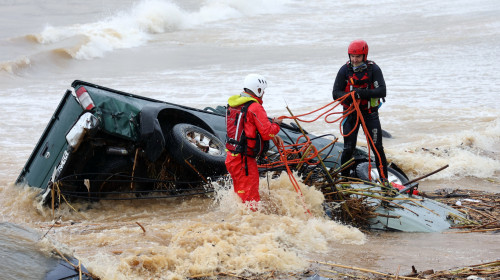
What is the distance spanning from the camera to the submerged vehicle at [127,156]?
614cm

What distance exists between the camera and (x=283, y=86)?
59.5 feet

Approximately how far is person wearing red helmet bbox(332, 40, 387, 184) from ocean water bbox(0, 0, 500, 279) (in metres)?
1.36

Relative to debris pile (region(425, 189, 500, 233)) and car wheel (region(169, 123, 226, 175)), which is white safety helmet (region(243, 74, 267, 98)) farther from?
debris pile (region(425, 189, 500, 233))

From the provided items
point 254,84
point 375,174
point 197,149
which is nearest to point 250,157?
point 254,84

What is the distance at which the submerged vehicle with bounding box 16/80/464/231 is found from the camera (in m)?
6.14

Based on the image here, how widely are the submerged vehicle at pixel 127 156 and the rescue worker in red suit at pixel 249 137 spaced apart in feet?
2.02

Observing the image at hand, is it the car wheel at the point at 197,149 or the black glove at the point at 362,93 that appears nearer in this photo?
the car wheel at the point at 197,149

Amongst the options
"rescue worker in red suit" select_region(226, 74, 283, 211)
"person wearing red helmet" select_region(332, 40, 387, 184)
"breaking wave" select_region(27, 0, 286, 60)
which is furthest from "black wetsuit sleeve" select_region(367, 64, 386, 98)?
"breaking wave" select_region(27, 0, 286, 60)

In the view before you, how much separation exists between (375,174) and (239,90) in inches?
420

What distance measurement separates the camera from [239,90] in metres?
17.8

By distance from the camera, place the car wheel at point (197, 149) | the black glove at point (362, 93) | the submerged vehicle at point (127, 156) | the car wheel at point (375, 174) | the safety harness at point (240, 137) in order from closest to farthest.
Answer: the safety harness at point (240, 137)
the submerged vehicle at point (127, 156)
the car wheel at point (197, 149)
the black glove at point (362, 93)
the car wheel at point (375, 174)

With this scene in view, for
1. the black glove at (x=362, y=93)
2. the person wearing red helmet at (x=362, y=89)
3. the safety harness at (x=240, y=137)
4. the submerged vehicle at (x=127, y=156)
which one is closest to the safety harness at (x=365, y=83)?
the person wearing red helmet at (x=362, y=89)

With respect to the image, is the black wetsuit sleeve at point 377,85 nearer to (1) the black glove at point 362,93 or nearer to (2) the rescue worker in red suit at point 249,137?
(1) the black glove at point 362,93

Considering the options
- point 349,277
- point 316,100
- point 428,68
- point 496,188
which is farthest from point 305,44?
point 349,277
